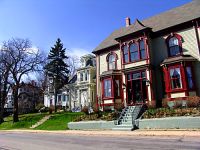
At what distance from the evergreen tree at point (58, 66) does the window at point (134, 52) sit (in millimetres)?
27826

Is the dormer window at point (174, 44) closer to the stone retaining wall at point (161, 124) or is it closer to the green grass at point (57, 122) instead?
the stone retaining wall at point (161, 124)

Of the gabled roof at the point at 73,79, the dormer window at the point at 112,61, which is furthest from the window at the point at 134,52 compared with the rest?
the gabled roof at the point at 73,79

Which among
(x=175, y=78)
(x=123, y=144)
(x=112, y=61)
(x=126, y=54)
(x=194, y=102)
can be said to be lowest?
(x=123, y=144)

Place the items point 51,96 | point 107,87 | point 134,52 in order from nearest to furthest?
1. point 134,52
2. point 107,87
3. point 51,96

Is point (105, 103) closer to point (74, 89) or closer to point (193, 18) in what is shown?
point (193, 18)

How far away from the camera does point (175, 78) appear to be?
23.7 m

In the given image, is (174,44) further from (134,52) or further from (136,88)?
(136,88)

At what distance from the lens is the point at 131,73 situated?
1064 inches

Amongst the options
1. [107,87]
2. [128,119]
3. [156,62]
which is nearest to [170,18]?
[156,62]

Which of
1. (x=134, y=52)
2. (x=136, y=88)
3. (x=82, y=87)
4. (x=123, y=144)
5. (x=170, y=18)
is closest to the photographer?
(x=123, y=144)

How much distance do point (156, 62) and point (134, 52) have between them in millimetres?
2726

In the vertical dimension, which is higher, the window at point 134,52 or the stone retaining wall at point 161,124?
the window at point 134,52

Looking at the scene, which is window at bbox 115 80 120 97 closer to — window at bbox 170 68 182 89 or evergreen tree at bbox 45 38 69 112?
window at bbox 170 68 182 89

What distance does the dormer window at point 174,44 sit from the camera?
24812mm
